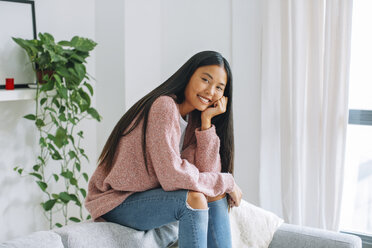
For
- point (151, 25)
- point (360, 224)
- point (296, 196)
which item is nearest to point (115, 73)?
point (151, 25)

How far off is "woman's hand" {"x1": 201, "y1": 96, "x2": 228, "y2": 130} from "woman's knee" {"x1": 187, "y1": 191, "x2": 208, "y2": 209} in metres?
0.36

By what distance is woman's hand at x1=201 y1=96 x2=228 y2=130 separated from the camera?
1.92m

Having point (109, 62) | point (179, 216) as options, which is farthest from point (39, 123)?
point (179, 216)

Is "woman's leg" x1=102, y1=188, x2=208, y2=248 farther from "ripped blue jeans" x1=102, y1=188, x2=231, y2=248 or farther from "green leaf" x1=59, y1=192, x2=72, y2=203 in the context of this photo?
"green leaf" x1=59, y1=192, x2=72, y2=203

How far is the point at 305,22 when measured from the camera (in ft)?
8.62

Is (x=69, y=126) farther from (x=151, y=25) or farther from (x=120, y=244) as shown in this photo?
(x=120, y=244)

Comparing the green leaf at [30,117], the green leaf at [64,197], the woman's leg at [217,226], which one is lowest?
the green leaf at [64,197]

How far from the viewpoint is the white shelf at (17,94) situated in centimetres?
222

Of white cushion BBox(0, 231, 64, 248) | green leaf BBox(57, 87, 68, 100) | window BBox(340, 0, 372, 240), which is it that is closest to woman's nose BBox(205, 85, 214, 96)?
white cushion BBox(0, 231, 64, 248)

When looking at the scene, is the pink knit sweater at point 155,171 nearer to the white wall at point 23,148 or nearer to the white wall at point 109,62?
the white wall at point 23,148

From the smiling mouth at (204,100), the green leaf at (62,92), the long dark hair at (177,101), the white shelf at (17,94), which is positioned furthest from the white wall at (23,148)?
the smiling mouth at (204,100)

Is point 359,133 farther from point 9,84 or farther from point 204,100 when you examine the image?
point 9,84

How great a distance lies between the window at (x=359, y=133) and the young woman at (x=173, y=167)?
106cm

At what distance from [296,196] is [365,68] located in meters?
0.82
